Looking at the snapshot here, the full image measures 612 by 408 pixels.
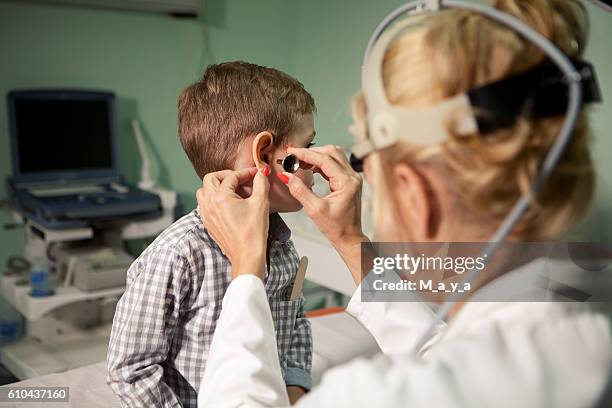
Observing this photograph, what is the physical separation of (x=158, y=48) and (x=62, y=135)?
499mm

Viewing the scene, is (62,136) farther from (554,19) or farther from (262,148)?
(554,19)

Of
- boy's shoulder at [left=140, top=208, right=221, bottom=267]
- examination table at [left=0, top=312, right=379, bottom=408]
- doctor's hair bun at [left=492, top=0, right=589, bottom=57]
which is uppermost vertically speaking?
doctor's hair bun at [left=492, top=0, right=589, bottom=57]

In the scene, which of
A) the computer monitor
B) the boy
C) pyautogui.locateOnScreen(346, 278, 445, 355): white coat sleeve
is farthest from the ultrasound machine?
pyautogui.locateOnScreen(346, 278, 445, 355): white coat sleeve

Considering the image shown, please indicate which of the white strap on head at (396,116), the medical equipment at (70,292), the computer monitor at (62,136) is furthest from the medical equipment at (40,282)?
the white strap on head at (396,116)

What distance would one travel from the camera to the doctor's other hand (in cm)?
74

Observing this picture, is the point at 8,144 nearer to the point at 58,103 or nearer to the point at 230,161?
the point at 58,103

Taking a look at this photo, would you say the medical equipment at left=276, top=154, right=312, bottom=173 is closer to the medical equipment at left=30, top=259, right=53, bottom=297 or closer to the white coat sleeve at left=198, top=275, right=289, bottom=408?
the white coat sleeve at left=198, top=275, right=289, bottom=408

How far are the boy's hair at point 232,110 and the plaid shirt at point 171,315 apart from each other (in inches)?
4.7

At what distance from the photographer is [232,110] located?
0.99m

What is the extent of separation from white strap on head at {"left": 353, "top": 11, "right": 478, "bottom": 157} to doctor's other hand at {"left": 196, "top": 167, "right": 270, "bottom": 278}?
18cm

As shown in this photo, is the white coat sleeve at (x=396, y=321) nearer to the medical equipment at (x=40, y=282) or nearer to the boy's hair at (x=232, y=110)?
the boy's hair at (x=232, y=110)

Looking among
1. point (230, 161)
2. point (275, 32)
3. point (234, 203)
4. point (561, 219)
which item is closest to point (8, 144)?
point (275, 32)

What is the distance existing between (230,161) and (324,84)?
13.0 inches

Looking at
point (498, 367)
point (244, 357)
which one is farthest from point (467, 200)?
point (244, 357)
